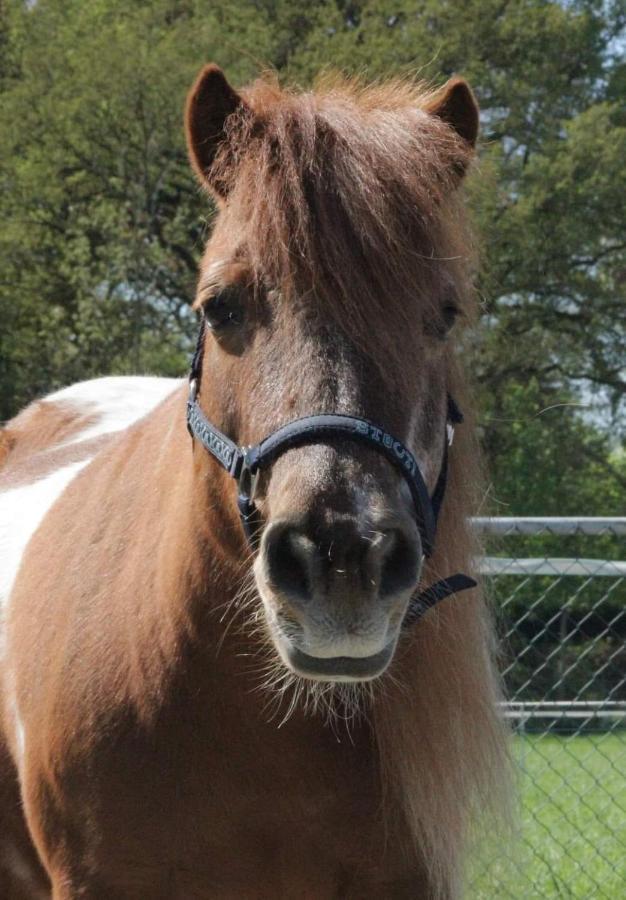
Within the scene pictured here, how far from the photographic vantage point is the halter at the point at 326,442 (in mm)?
1786

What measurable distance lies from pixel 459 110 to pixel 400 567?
1059mm

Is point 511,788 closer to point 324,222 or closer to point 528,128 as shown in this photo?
point 324,222

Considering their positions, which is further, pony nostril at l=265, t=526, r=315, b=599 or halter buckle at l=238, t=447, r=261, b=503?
halter buckle at l=238, t=447, r=261, b=503

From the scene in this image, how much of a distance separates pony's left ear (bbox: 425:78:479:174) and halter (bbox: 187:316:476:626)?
541 millimetres

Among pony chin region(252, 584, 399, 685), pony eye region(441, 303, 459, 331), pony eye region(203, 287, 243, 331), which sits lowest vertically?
pony chin region(252, 584, 399, 685)

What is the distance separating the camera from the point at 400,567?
172cm

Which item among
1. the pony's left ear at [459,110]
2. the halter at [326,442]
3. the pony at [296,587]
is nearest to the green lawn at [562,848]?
the pony at [296,587]

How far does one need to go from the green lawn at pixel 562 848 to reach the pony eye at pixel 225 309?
4.33 ft

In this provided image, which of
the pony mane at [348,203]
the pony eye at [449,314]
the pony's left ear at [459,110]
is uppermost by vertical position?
the pony's left ear at [459,110]

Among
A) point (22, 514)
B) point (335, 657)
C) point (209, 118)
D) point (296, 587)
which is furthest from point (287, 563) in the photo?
point (22, 514)

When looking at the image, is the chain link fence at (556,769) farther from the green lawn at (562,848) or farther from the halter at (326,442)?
the halter at (326,442)

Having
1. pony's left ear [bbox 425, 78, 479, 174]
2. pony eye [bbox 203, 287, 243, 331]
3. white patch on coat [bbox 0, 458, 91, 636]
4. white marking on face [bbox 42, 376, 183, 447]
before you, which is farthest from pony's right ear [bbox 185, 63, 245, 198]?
white marking on face [bbox 42, 376, 183, 447]

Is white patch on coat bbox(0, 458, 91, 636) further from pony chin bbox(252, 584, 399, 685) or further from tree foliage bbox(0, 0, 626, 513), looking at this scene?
tree foliage bbox(0, 0, 626, 513)

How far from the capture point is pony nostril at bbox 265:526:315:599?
5.54 feet
